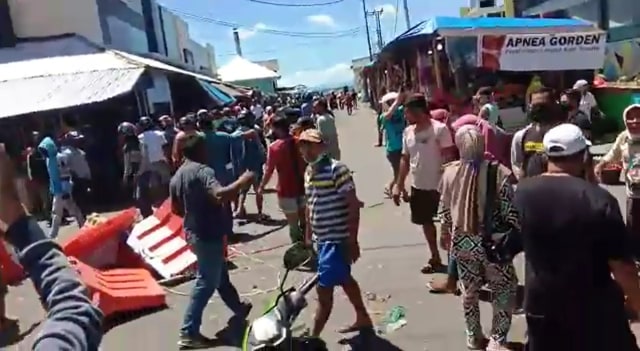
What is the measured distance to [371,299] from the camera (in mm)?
6992

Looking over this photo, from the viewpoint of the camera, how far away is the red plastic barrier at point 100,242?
318 inches

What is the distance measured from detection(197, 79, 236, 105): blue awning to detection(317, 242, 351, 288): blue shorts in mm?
18075

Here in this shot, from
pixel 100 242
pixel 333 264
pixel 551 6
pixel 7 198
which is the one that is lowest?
pixel 100 242

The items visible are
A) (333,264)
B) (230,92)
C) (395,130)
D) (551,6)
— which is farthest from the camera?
(230,92)

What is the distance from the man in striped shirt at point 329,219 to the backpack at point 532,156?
1300 mm

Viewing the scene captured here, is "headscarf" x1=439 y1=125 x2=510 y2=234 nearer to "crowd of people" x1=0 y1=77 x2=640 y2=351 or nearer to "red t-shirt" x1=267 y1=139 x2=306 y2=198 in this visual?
"crowd of people" x1=0 y1=77 x2=640 y2=351

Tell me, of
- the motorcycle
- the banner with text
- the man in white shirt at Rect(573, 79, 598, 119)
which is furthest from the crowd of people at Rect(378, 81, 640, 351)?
the banner with text

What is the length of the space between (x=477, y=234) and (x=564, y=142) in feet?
5.62

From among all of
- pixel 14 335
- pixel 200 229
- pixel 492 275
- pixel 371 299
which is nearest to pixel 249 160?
pixel 371 299

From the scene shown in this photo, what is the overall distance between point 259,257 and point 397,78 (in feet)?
51.1

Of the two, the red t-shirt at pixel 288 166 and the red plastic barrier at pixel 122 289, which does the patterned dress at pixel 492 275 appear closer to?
the red t-shirt at pixel 288 166

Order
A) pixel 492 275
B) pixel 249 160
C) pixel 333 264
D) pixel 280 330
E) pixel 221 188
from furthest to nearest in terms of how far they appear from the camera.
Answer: pixel 249 160
pixel 221 188
pixel 333 264
pixel 492 275
pixel 280 330

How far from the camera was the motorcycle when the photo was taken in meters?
3.96

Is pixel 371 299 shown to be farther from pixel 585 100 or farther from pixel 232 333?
pixel 585 100
